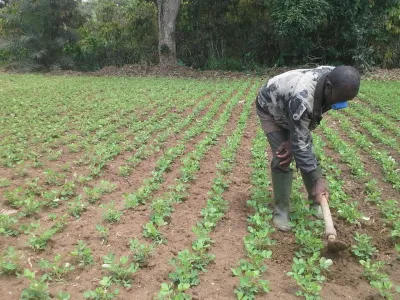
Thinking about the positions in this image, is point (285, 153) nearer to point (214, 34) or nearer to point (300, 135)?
point (300, 135)

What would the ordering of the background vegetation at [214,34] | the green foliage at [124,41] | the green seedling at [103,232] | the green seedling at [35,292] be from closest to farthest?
the green seedling at [35,292]
the green seedling at [103,232]
the background vegetation at [214,34]
the green foliage at [124,41]

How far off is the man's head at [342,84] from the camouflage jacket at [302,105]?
0.32ft

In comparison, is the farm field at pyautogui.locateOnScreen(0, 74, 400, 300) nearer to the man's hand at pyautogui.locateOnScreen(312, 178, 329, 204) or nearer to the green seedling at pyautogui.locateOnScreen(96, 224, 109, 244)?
the green seedling at pyautogui.locateOnScreen(96, 224, 109, 244)

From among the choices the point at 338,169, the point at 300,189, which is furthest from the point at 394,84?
the point at 300,189

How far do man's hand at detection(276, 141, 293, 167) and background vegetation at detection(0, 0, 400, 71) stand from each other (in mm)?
11024

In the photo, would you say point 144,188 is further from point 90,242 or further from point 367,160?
point 367,160

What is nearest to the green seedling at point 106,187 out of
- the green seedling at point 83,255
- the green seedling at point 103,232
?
the green seedling at point 103,232

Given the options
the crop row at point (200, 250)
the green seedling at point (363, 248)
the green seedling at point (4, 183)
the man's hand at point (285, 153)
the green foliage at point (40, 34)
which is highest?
the green foliage at point (40, 34)

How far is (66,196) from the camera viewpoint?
415 centimetres

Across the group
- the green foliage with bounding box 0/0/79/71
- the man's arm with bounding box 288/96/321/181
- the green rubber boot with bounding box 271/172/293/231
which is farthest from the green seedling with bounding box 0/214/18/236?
the green foliage with bounding box 0/0/79/71

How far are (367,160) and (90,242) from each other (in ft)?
13.2

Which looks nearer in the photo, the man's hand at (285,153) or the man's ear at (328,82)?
the man's ear at (328,82)

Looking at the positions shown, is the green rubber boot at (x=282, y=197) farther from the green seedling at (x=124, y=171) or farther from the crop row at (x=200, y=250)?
the green seedling at (x=124, y=171)

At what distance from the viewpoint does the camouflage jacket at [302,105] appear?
2980 mm
